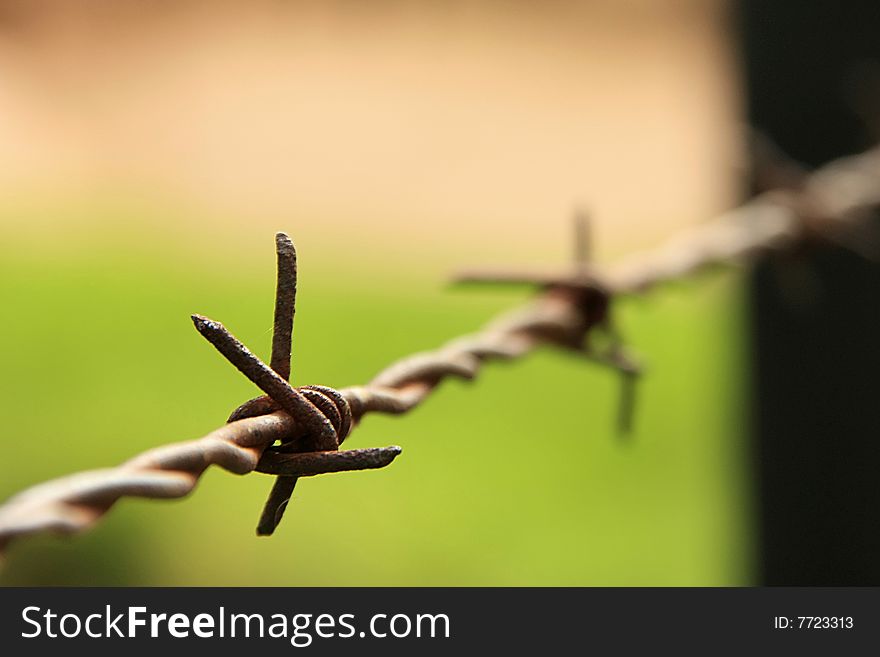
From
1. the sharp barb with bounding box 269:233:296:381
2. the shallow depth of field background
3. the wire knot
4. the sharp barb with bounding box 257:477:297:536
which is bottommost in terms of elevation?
the sharp barb with bounding box 257:477:297:536

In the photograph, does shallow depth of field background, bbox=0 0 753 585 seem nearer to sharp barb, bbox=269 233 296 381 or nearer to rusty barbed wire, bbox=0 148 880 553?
rusty barbed wire, bbox=0 148 880 553

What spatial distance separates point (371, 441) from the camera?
2.25 metres

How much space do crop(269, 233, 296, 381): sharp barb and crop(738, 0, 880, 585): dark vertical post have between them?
1069 mm

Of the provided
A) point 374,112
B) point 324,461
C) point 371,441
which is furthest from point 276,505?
point 374,112

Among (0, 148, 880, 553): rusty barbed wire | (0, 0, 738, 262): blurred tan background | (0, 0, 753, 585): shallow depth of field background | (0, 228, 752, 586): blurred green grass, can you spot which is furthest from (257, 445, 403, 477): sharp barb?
(0, 0, 738, 262): blurred tan background

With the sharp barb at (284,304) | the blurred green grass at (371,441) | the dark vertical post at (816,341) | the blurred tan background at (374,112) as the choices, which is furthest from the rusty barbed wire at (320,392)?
the blurred tan background at (374,112)

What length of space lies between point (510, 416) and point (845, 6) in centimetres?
288

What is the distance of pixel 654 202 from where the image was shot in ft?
25.8

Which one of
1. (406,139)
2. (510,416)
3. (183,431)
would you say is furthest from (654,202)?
(183,431)

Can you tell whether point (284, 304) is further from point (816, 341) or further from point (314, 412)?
point (816, 341)

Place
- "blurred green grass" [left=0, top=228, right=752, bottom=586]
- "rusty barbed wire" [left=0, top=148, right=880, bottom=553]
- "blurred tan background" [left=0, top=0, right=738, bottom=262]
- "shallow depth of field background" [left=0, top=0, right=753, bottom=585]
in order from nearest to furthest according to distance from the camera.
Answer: "rusty barbed wire" [left=0, top=148, right=880, bottom=553] < "blurred green grass" [left=0, top=228, right=752, bottom=586] < "shallow depth of field background" [left=0, top=0, right=753, bottom=585] < "blurred tan background" [left=0, top=0, right=738, bottom=262]

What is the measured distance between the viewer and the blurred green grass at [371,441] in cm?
311

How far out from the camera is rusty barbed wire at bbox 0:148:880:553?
403 mm

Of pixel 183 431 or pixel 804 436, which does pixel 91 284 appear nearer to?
pixel 183 431
